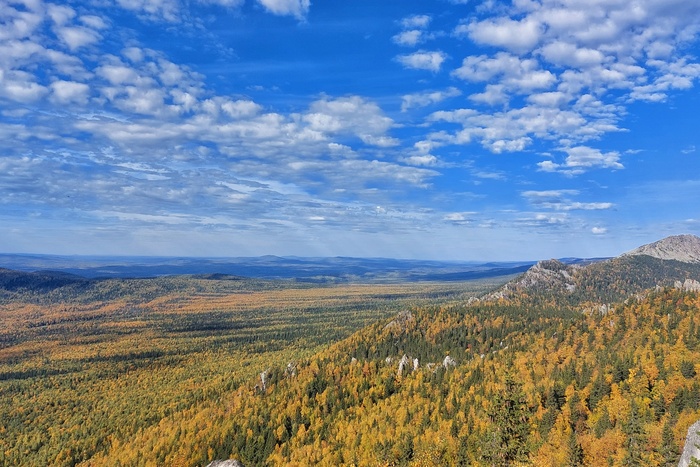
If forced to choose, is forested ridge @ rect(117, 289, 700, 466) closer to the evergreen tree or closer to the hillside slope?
the evergreen tree

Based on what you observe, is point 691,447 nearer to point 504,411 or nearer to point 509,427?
point 509,427

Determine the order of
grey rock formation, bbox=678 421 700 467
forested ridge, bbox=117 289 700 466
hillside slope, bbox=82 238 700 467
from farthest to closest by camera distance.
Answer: hillside slope, bbox=82 238 700 467
forested ridge, bbox=117 289 700 466
grey rock formation, bbox=678 421 700 467

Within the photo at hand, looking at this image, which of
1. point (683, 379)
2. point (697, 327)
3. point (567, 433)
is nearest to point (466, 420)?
point (567, 433)

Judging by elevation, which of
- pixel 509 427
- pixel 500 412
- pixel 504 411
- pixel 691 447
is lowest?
pixel 691 447

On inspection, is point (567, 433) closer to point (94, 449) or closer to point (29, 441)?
point (94, 449)

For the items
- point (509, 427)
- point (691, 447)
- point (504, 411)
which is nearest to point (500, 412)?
point (504, 411)

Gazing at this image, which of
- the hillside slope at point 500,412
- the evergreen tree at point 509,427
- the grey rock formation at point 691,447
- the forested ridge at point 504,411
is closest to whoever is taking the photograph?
the evergreen tree at point 509,427

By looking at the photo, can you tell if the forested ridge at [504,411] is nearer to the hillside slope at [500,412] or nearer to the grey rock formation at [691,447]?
the hillside slope at [500,412]

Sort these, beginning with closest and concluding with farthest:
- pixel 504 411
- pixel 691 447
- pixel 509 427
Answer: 1. pixel 509 427
2. pixel 504 411
3. pixel 691 447

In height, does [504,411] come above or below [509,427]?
above

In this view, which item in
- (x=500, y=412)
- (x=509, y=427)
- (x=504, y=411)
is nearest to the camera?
(x=509, y=427)

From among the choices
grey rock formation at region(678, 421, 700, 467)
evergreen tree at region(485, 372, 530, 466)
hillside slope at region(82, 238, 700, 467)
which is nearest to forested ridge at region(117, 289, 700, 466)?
evergreen tree at region(485, 372, 530, 466)

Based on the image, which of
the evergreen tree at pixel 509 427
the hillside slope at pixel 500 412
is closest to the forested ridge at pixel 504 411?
the evergreen tree at pixel 509 427
